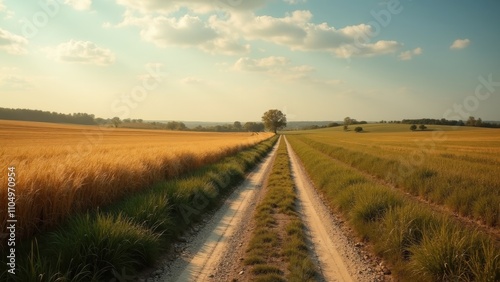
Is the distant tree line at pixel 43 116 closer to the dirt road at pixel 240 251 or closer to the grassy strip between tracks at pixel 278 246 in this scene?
the dirt road at pixel 240 251

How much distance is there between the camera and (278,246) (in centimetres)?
762

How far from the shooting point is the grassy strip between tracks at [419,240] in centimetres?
528

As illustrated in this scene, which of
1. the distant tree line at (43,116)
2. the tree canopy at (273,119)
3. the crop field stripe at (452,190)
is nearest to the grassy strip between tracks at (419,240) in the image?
the crop field stripe at (452,190)

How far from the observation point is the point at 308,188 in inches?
625

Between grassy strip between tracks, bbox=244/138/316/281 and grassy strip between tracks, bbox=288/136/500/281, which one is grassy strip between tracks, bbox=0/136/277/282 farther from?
grassy strip between tracks, bbox=288/136/500/281

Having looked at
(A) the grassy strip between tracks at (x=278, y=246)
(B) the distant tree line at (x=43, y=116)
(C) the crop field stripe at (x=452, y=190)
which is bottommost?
(A) the grassy strip between tracks at (x=278, y=246)

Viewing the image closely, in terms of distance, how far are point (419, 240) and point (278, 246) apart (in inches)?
135

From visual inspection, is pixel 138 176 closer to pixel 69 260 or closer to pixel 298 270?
pixel 69 260

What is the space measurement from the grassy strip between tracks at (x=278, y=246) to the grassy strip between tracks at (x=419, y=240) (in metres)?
1.93

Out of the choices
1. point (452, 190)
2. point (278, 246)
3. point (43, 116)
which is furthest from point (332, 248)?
point (43, 116)

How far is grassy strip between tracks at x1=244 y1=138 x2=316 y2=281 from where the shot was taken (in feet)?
19.8

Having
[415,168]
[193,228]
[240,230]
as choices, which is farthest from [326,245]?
[415,168]

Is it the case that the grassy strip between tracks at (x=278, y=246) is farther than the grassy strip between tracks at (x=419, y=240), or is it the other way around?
the grassy strip between tracks at (x=278, y=246)

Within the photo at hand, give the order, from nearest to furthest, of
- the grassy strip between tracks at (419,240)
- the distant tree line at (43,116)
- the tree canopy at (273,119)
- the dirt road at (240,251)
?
the grassy strip between tracks at (419,240), the dirt road at (240,251), the distant tree line at (43,116), the tree canopy at (273,119)
